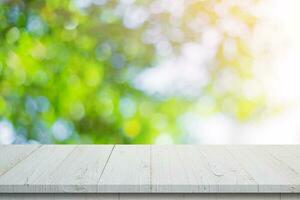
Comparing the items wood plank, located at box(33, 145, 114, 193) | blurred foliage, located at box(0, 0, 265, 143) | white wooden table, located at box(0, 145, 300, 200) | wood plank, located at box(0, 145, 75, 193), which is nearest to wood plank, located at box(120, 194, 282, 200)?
white wooden table, located at box(0, 145, 300, 200)

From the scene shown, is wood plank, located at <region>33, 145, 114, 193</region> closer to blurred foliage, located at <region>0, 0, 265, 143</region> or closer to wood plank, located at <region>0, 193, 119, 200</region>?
wood plank, located at <region>0, 193, 119, 200</region>

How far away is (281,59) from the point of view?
3463 millimetres

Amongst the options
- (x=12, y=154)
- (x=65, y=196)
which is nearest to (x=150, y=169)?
(x=65, y=196)

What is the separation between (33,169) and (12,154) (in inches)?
14.9

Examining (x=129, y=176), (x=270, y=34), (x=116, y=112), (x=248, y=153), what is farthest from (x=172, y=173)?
(x=270, y=34)

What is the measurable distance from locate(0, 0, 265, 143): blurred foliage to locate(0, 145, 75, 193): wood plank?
1121 millimetres

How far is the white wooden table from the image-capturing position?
1595 mm

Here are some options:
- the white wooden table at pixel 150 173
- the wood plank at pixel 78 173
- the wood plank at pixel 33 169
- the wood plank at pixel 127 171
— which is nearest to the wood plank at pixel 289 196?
the white wooden table at pixel 150 173

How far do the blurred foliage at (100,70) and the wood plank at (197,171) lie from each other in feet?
3.79

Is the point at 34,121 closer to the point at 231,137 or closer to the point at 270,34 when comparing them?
Result: the point at 231,137

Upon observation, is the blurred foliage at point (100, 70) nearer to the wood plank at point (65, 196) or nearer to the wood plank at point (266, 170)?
the wood plank at point (266, 170)

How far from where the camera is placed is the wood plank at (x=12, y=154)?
1.91 metres

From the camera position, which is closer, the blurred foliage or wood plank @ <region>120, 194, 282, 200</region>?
wood plank @ <region>120, 194, 282, 200</region>

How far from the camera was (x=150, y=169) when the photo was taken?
6.00 feet
